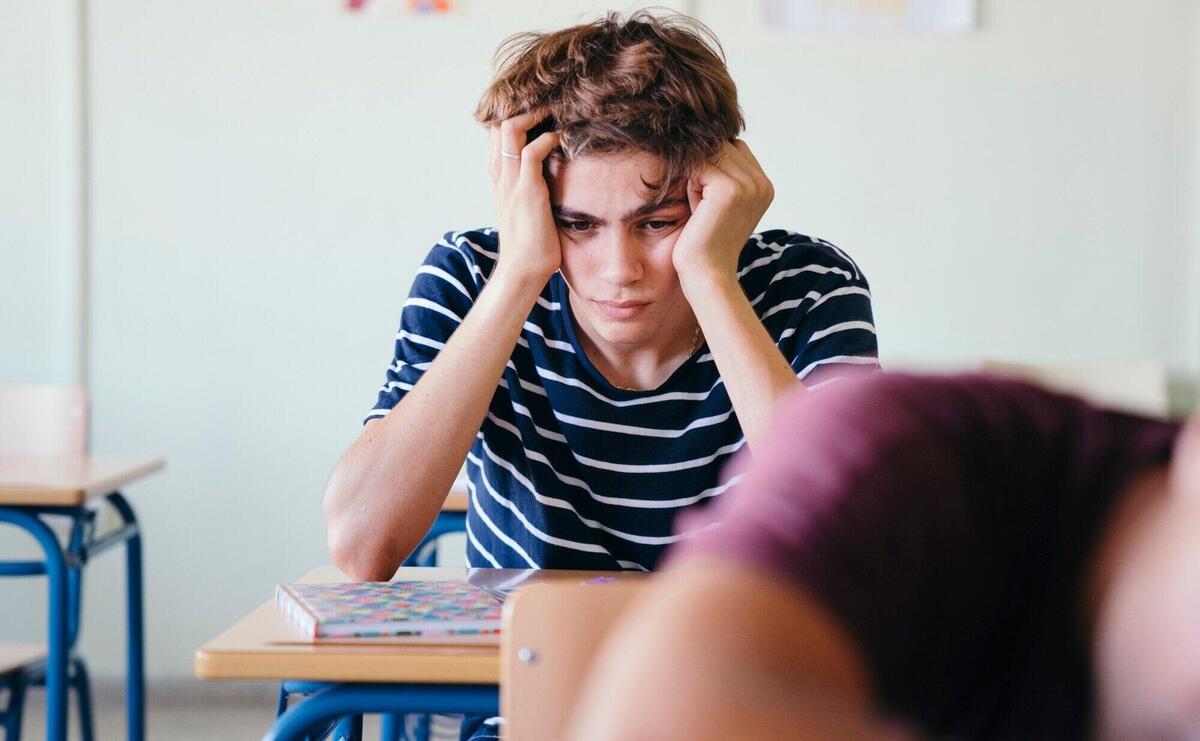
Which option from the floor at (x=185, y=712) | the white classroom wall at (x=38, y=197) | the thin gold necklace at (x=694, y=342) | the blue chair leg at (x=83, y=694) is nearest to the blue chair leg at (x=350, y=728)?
the thin gold necklace at (x=694, y=342)

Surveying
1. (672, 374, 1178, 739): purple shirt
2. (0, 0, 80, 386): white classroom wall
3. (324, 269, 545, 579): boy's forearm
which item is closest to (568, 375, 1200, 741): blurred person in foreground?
(672, 374, 1178, 739): purple shirt

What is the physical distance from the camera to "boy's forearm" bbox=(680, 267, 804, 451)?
55.8 inches

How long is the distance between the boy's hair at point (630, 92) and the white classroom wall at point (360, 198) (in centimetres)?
182

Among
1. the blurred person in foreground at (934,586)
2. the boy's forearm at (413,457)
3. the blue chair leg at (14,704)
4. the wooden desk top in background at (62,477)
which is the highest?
the blurred person in foreground at (934,586)

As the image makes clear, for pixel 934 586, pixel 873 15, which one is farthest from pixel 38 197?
pixel 934 586

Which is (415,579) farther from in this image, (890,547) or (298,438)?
(298,438)

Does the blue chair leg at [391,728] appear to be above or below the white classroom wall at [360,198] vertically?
below

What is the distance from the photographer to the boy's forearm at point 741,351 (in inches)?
55.8

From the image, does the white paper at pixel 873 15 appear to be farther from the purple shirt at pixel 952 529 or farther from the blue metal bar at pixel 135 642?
→ the purple shirt at pixel 952 529

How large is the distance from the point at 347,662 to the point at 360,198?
2402mm

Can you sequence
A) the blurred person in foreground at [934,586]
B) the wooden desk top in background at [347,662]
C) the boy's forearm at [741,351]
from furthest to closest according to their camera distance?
the boy's forearm at [741,351], the wooden desk top in background at [347,662], the blurred person in foreground at [934,586]

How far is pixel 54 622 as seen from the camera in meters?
2.22

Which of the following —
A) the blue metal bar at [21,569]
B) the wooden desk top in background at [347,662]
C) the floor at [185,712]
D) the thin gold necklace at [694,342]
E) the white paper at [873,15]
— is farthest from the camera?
the white paper at [873,15]

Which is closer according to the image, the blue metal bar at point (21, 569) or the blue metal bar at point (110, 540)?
the blue metal bar at point (21, 569)
